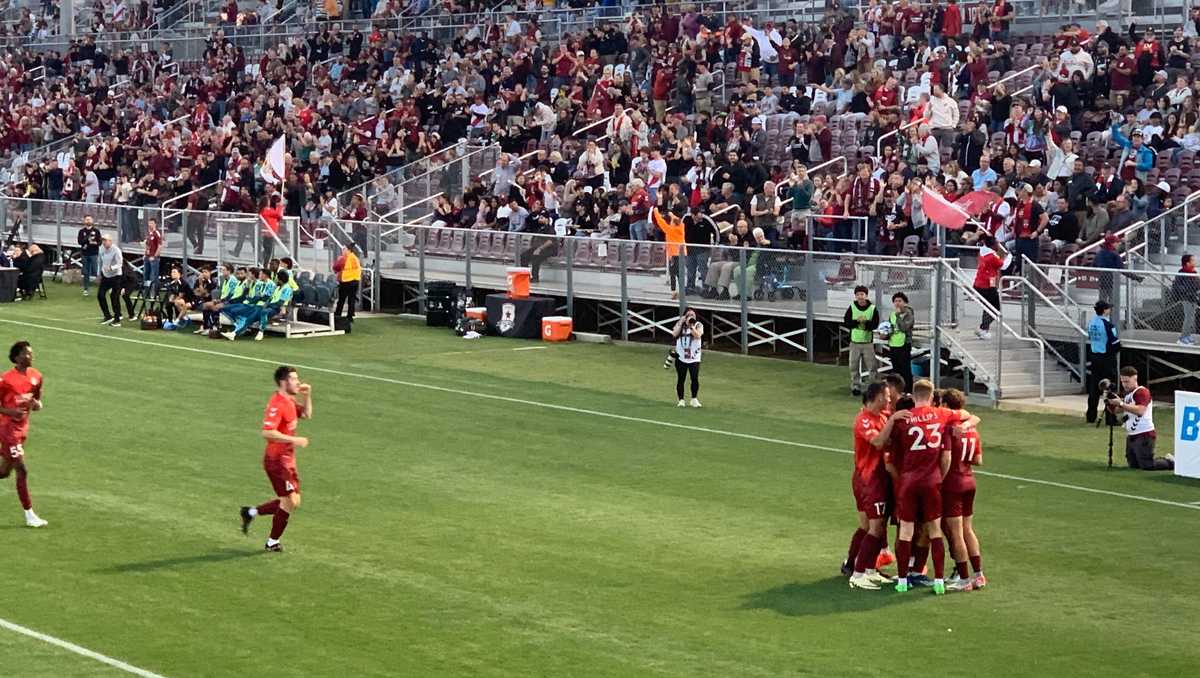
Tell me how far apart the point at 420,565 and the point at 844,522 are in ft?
15.7

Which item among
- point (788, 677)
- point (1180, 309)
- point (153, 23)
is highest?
point (153, 23)

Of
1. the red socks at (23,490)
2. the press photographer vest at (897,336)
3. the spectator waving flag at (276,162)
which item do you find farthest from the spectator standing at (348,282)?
the red socks at (23,490)

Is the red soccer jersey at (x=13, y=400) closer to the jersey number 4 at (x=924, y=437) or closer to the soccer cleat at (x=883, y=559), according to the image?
the soccer cleat at (x=883, y=559)

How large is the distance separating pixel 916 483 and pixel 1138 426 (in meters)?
8.13

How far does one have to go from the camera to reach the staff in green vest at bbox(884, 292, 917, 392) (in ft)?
93.2

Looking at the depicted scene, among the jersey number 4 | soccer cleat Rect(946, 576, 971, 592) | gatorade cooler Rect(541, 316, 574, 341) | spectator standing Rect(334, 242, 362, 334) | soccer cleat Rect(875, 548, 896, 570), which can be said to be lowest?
soccer cleat Rect(946, 576, 971, 592)

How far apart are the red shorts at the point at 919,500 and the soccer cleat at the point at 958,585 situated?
71 cm

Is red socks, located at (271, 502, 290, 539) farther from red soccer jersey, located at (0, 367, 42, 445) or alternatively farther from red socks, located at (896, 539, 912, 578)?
red socks, located at (896, 539, 912, 578)

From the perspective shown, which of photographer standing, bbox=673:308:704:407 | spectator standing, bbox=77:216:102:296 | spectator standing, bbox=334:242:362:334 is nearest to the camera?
photographer standing, bbox=673:308:704:407

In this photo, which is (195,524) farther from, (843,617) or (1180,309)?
(1180,309)

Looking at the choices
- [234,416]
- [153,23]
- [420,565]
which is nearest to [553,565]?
[420,565]

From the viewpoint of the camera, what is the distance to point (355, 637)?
1455cm

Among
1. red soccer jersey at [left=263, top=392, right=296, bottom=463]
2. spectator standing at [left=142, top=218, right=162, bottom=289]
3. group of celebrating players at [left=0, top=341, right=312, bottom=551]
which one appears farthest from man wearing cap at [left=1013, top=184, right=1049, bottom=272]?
spectator standing at [left=142, top=218, right=162, bottom=289]

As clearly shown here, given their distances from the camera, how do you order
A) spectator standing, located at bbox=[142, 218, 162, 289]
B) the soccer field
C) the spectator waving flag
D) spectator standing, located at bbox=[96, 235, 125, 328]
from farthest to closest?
the spectator waving flag < spectator standing, located at bbox=[142, 218, 162, 289] < spectator standing, located at bbox=[96, 235, 125, 328] < the soccer field
